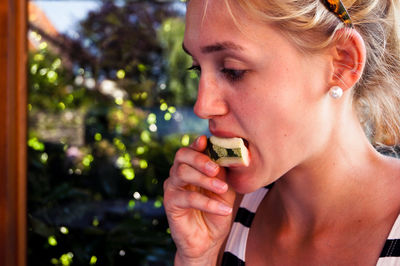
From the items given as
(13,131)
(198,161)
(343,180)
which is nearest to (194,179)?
(198,161)

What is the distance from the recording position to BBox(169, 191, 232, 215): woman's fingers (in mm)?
1352

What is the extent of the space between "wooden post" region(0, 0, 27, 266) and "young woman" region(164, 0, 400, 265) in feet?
4.78

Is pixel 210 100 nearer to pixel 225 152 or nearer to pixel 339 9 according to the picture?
pixel 225 152

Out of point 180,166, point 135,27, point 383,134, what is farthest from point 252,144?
point 135,27

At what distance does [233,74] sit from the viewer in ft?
4.08

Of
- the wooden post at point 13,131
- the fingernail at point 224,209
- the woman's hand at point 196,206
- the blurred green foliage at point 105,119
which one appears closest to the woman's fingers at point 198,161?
the woman's hand at point 196,206

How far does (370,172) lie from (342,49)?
38cm

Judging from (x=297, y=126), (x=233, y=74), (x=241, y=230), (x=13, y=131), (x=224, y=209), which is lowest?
(x=241, y=230)

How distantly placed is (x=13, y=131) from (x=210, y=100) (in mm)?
1707

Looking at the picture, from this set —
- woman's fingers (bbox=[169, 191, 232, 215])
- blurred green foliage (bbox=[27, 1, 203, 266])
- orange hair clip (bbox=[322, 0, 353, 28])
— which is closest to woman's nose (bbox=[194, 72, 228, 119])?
woman's fingers (bbox=[169, 191, 232, 215])

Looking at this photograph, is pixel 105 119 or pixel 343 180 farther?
pixel 105 119

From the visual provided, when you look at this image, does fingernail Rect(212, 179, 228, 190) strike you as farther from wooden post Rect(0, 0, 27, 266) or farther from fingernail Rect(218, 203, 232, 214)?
wooden post Rect(0, 0, 27, 266)

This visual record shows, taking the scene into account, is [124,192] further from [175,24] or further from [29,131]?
[175,24]

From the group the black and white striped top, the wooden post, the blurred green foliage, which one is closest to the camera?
the black and white striped top
